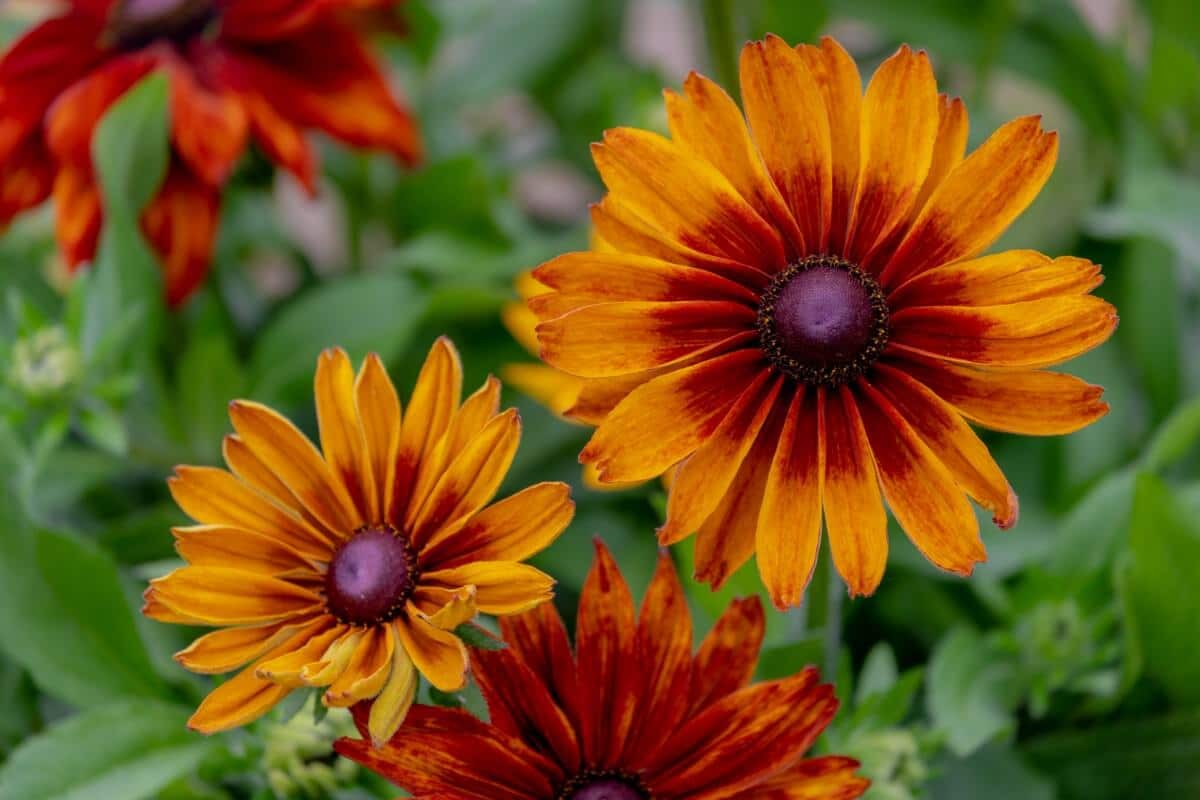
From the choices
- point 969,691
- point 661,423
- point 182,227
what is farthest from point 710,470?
point 182,227

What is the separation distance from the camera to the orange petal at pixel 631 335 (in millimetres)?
300

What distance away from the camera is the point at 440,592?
1.03 feet

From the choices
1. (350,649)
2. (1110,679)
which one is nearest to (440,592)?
(350,649)

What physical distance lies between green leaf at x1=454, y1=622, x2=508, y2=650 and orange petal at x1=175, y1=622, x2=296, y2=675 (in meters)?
0.04

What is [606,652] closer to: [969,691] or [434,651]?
[434,651]

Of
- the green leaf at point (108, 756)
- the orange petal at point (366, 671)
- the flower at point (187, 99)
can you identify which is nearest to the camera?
the orange petal at point (366, 671)

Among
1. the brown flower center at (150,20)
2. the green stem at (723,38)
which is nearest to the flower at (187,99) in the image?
the brown flower center at (150,20)

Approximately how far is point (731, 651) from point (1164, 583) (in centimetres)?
19

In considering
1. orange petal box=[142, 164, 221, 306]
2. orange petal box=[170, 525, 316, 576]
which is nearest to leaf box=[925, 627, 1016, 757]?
orange petal box=[170, 525, 316, 576]

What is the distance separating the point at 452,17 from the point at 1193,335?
439mm

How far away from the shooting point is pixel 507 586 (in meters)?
0.30

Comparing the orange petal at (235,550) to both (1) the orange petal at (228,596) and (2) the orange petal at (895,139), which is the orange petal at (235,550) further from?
(2) the orange petal at (895,139)

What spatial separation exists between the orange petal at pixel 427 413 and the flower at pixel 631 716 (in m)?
0.04

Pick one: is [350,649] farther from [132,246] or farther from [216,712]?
[132,246]
